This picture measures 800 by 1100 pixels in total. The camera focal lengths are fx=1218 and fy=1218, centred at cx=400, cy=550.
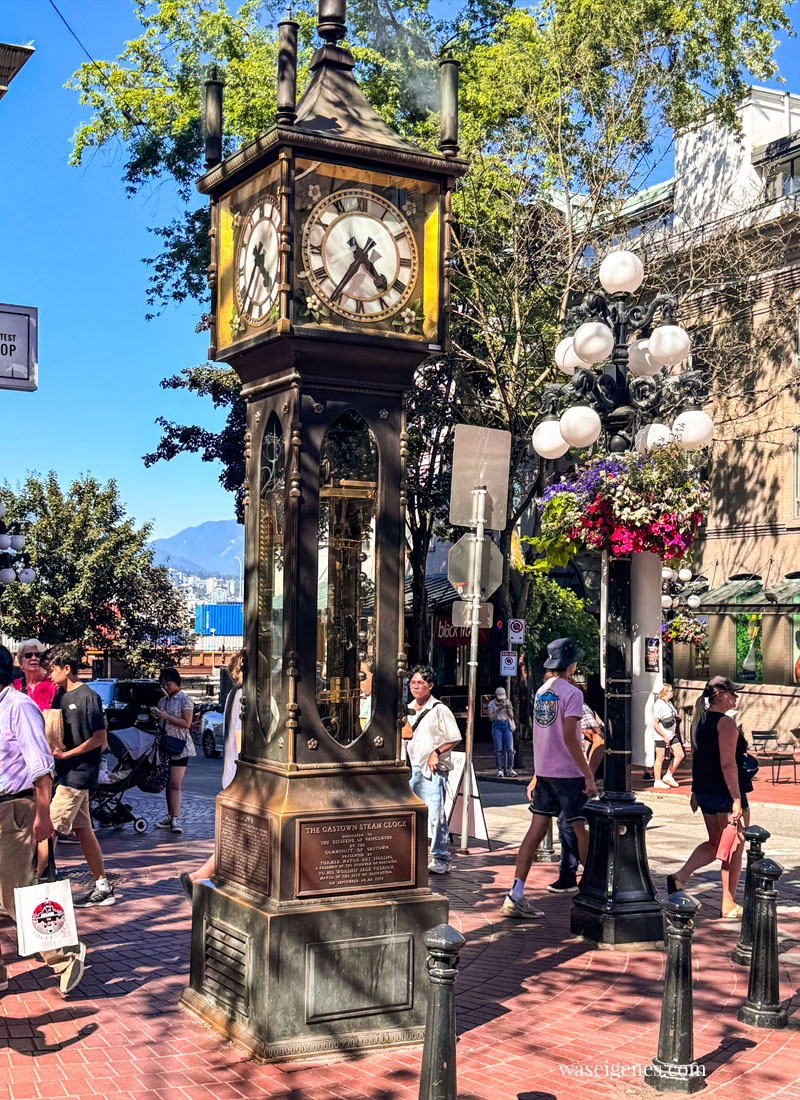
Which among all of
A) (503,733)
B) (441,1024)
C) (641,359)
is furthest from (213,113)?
(503,733)

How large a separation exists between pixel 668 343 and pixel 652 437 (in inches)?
29.5

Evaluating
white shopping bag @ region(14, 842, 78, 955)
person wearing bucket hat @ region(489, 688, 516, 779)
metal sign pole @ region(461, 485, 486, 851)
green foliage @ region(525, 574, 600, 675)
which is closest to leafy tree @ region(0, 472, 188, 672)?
green foliage @ region(525, 574, 600, 675)

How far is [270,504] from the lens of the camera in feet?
21.8

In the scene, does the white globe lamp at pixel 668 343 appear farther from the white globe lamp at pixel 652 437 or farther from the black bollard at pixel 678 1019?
the black bollard at pixel 678 1019

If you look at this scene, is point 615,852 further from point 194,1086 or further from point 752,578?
point 752,578

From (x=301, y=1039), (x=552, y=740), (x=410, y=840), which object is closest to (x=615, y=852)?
(x=552, y=740)

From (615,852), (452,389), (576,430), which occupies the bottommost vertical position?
(615,852)

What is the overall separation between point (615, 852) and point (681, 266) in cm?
2000

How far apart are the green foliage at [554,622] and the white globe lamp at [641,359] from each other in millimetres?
18203

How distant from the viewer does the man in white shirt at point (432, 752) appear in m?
10.5

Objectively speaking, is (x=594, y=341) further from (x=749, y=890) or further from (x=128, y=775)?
(x=128, y=775)

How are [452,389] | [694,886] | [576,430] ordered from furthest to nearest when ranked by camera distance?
[452,389], [694,886], [576,430]

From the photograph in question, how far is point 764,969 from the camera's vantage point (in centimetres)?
661

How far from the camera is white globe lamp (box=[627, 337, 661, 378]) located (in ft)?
30.2
